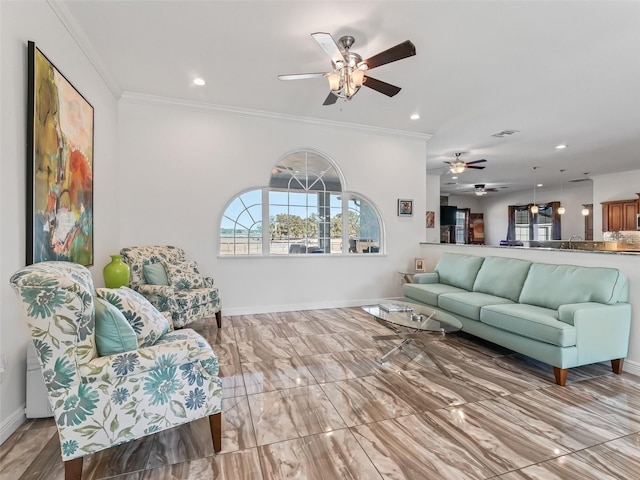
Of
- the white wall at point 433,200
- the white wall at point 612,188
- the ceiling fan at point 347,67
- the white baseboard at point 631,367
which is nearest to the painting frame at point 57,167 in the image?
the ceiling fan at point 347,67

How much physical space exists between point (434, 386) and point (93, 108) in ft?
13.6

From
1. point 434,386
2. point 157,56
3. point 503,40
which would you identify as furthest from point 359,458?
point 157,56

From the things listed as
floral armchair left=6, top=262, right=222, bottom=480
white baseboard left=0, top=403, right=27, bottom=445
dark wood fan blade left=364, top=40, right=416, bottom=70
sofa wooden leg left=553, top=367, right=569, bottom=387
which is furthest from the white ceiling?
white baseboard left=0, top=403, right=27, bottom=445

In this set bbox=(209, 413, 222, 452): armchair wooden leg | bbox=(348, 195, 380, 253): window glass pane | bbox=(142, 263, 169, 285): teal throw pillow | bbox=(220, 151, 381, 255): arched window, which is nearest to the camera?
bbox=(209, 413, 222, 452): armchair wooden leg

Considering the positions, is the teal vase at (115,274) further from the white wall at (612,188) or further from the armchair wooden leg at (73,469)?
the white wall at (612,188)

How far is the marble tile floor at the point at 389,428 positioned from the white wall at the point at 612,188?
764 cm

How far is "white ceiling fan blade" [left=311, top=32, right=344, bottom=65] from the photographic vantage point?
235 centimetres

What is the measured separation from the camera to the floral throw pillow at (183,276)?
148 inches

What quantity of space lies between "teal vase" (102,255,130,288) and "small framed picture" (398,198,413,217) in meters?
4.14

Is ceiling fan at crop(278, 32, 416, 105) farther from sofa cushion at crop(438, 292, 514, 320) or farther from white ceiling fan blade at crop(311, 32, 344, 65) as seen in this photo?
sofa cushion at crop(438, 292, 514, 320)

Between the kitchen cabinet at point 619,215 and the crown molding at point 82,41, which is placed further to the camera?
the kitchen cabinet at point 619,215

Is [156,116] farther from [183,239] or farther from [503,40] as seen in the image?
[503,40]

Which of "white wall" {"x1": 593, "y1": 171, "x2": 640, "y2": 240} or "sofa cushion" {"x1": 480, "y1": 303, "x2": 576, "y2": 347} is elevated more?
"white wall" {"x1": 593, "y1": 171, "x2": 640, "y2": 240}

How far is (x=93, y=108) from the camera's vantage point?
324 cm
